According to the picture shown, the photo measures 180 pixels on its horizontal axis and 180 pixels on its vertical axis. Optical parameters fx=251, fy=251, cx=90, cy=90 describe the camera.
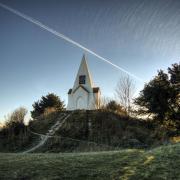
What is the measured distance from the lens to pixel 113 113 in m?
34.2

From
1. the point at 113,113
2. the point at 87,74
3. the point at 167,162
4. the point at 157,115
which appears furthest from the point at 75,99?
the point at 167,162

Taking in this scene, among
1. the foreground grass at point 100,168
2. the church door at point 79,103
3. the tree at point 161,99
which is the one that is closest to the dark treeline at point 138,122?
the tree at point 161,99

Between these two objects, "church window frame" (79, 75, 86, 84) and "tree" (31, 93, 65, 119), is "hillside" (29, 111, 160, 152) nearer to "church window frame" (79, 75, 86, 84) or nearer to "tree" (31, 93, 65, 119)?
"church window frame" (79, 75, 86, 84)

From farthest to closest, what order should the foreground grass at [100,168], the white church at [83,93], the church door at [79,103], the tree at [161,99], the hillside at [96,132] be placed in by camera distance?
the church door at [79,103], the white church at [83,93], the tree at [161,99], the hillside at [96,132], the foreground grass at [100,168]

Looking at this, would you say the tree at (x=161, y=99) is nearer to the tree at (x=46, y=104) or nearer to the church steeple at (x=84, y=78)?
the church steeple at (x=84, y=78)

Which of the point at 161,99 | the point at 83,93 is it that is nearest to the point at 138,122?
the point at 161,99

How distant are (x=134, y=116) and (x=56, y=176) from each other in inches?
1172

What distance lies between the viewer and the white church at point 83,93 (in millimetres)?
44425

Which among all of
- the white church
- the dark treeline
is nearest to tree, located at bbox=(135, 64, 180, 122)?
the dark treeline

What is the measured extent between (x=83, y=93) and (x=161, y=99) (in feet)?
55.1

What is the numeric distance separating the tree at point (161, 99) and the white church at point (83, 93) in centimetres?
1224

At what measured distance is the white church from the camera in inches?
1749

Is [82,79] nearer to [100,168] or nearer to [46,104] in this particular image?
[46,104]

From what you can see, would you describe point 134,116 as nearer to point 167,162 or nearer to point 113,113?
point 113,113
